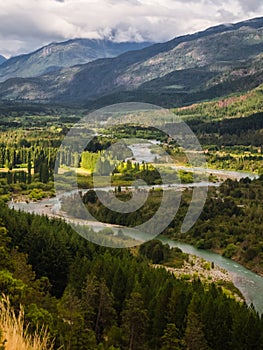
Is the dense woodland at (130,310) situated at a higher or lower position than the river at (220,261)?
higher

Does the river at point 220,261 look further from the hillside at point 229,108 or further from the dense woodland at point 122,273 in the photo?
the hillside at point 229,108

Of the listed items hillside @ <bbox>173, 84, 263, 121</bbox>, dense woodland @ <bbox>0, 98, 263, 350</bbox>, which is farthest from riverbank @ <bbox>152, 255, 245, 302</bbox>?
hillside @ <bbox>173, 84, 263, 121</bbox>

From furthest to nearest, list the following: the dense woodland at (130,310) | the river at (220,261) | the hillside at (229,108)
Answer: the hillside at (229,108) < the river at (220,261) < the dense woodland at (130,310)

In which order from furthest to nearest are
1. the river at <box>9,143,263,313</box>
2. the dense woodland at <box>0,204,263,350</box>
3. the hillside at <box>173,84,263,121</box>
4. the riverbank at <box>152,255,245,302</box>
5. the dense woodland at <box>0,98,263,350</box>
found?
the hillside at <box>173,84,263,121</box> < the riverbank at <box>152,255,245,302</box> < the river at <box>9,143,263,313</box> < the dense woodland at <box>0,98,263,350</box> < the dense woodland at <box>0,204,263,350</box>

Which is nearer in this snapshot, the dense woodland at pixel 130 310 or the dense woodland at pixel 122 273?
the dense woodland at pixel 130 310

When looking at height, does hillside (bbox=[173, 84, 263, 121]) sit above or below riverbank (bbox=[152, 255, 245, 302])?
above

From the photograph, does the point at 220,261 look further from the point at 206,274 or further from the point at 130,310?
the point at 130,310

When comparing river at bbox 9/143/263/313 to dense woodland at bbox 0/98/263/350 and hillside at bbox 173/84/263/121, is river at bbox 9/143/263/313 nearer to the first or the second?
dense woodland at bbox 0/98/263/350

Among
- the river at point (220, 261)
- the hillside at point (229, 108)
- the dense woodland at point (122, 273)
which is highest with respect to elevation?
the hillside at point (229, 108)

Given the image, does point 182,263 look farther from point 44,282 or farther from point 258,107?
point 258,107

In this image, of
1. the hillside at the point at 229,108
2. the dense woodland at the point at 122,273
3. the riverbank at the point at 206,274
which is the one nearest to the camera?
the dense woodland at the point at 122,273

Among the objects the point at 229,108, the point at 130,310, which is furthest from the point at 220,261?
the point at 229,108

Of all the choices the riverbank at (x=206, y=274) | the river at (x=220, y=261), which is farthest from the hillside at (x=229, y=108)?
the riverbank at (x=206, y=274)
